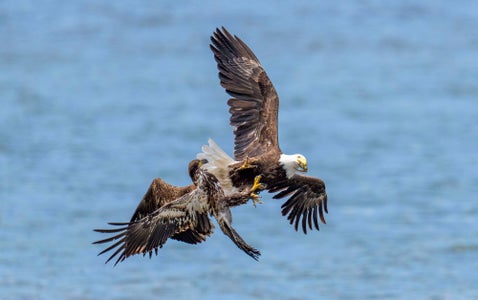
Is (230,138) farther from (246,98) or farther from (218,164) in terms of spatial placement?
(218,164)

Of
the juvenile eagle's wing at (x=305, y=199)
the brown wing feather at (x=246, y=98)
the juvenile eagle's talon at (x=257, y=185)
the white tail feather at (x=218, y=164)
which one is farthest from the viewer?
the juvenile eagle's wing at (x=305, y=199)

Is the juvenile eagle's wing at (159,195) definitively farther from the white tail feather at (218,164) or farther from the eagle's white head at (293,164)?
the eagle's white head at (293,164)

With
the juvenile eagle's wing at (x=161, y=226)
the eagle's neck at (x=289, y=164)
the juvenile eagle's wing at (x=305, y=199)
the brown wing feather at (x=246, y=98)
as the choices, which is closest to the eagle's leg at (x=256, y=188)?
the eagle's neck at (x=289, y=164)

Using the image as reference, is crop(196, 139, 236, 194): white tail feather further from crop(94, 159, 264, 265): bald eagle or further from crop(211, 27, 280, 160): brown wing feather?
crop(211, 27, 280, 160): brown wing feather

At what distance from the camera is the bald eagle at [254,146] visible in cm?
1024

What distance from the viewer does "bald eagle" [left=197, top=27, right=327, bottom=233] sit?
10.2 metres

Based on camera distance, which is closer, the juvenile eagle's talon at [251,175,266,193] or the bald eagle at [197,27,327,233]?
the juvenile eagle's talon at [251,175,266,193]

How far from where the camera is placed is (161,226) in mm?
9703

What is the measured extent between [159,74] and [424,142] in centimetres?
575

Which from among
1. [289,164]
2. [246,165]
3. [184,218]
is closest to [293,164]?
[289,164]

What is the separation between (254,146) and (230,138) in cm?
1009

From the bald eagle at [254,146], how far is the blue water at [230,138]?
3.98 meters

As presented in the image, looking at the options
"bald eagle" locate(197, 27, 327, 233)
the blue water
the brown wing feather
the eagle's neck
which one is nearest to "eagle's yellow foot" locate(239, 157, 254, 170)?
"bald eagle" locate(197, 27, 327, 233)

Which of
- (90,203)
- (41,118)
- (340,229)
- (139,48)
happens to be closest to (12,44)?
(139,48)
